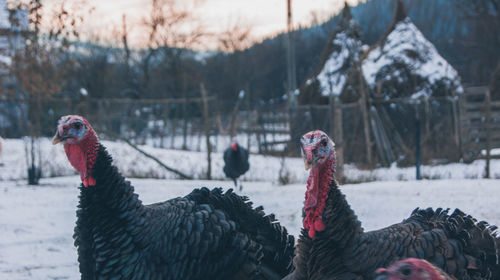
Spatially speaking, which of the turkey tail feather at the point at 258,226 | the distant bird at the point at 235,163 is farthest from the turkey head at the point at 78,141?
the distant bird at the point at 235,163

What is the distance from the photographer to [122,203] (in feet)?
10.5

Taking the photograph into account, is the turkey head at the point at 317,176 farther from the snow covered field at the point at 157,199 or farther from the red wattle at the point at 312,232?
the snow covered field at the point at 157,199

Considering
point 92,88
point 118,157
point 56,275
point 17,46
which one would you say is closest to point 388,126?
point 118,157

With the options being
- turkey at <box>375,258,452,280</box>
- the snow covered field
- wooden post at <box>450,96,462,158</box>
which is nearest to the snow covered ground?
wooden post at <box>450,96,462,158</box>

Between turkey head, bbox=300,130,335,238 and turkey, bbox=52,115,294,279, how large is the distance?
0.67m

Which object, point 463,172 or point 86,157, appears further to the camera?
point 463,172

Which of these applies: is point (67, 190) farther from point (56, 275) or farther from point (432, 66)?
point (432, 66)

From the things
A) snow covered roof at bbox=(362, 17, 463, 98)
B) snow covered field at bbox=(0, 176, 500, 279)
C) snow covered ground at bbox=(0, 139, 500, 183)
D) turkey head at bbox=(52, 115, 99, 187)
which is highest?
snow covered roof at bbox=(362, 17, 463, 98)

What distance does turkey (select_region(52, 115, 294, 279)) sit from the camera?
3.12 metres

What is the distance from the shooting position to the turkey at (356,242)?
2.81m

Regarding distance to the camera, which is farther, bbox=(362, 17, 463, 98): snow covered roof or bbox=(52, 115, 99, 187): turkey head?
bbox=(362, 17, 463, 98): snow covered roof

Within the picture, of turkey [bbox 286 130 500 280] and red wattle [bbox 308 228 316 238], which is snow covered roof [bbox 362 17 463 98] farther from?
red wattle [bbox 308 228 316 238]

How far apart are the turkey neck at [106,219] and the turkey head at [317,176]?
1.09m

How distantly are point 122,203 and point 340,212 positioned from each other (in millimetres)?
1406
